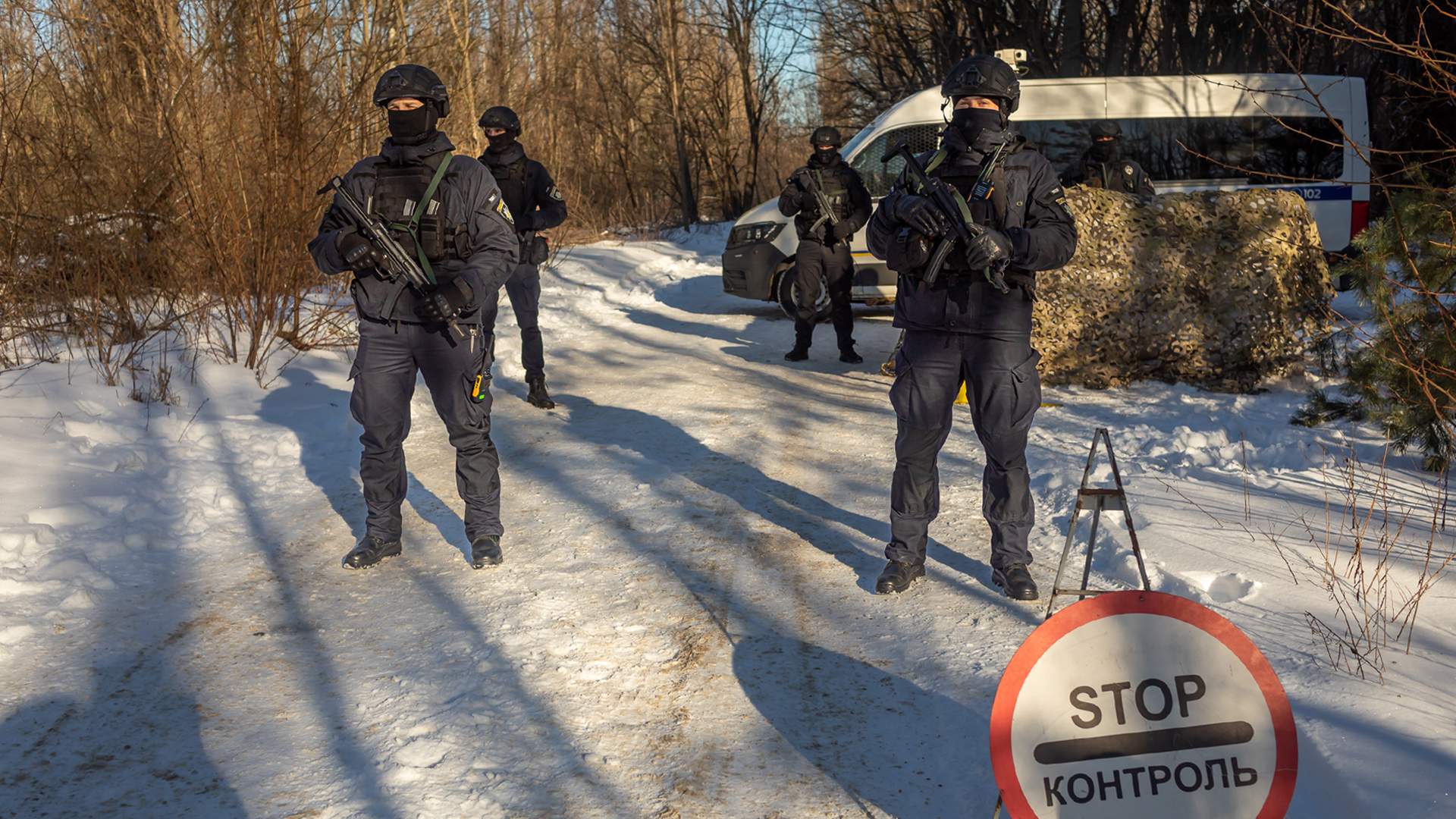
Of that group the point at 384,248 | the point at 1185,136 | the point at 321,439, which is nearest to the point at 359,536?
the point at 384,248

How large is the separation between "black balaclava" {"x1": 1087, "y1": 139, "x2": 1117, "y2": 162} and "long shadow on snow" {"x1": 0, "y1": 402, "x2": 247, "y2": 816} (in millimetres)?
7776

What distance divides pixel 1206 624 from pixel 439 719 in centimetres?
228

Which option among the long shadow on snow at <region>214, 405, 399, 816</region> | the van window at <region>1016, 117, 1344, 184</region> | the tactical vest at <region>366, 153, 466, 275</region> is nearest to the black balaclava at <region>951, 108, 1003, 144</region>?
the tactical vest at <region>366, 153, 466, 275</region>

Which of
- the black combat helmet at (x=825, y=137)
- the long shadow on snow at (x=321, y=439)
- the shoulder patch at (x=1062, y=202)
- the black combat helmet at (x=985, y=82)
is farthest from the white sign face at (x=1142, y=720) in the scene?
the black combat helmet at (x=825, y=137)

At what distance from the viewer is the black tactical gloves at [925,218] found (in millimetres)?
4164

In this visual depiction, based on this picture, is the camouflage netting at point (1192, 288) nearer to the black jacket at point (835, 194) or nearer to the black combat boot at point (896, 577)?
the black jacket at point (835, 194)

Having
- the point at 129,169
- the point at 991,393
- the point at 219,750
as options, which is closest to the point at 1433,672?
the point at 991,393

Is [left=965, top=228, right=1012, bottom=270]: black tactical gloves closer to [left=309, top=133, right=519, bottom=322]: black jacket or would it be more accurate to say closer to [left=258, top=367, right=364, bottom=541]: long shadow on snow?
[left=309, top=133, right=519, bottom=322]: black jacket

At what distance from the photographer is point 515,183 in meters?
7.69

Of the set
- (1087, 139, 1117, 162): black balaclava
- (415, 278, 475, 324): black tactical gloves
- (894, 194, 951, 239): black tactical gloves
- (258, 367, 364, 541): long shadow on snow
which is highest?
(1087, 139, 1117, 162): black balaclava

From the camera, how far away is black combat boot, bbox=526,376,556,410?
820cm

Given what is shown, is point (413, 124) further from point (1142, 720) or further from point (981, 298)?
point (1142, 720)

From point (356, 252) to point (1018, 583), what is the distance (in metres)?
2.97

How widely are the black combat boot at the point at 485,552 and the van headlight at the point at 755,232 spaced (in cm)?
749
